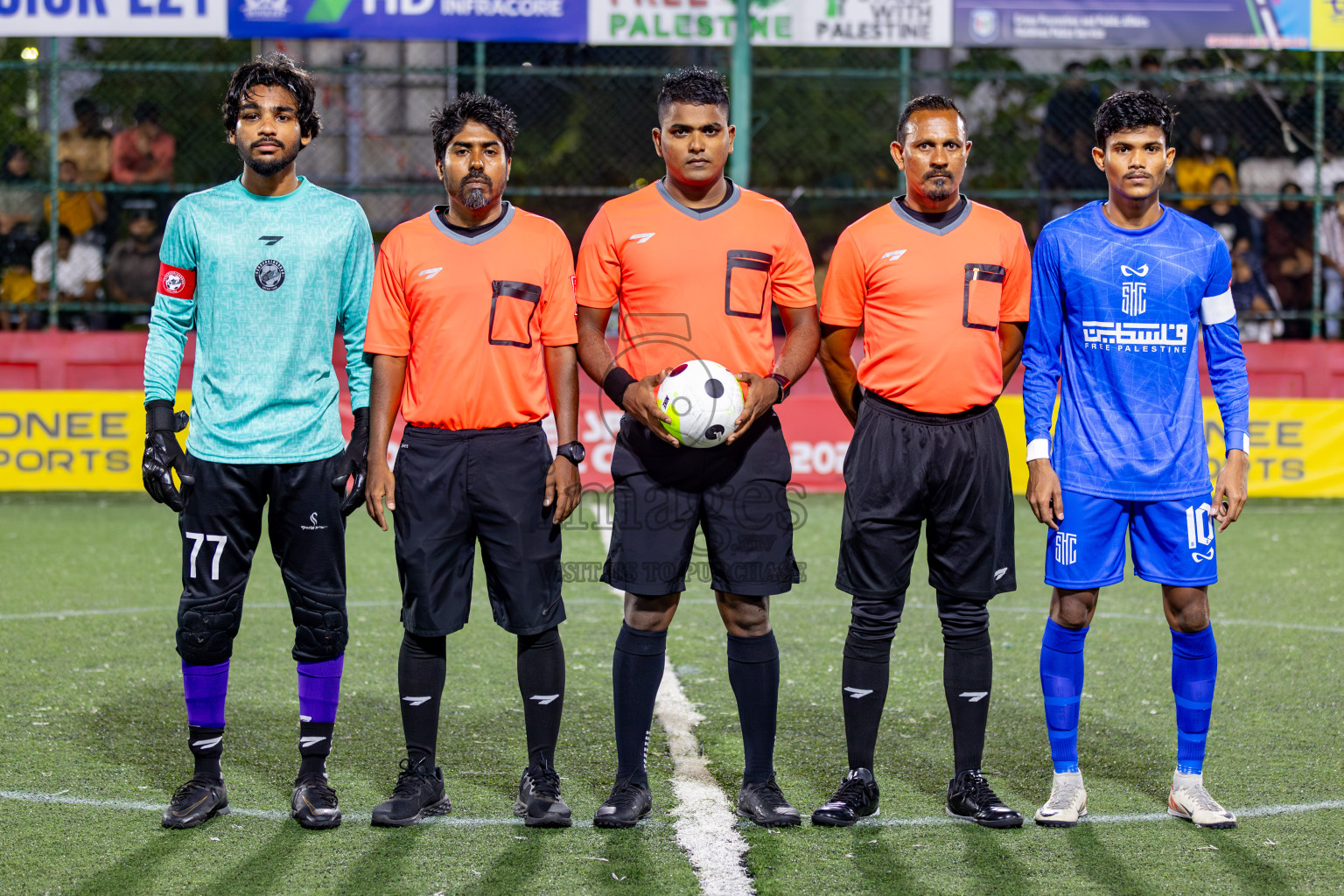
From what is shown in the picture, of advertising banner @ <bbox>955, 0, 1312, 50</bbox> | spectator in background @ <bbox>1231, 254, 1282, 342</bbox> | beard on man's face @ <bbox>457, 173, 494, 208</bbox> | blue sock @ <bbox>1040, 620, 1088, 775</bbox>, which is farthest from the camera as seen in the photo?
spectator in background @ <bbox>1231, 254, 1282, 342</bbox>

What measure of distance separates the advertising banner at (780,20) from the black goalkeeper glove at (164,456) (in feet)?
29.4

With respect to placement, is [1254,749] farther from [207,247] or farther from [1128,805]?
[207,247]

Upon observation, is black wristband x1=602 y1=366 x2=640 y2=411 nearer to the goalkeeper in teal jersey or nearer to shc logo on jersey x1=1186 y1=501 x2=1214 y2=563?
the goalkeeper in teal jersey

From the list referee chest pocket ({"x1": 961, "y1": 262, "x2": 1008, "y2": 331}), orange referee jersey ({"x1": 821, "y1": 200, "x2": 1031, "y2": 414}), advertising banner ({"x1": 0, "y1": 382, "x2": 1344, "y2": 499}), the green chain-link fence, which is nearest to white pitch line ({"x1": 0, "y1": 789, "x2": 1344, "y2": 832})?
orange referee jersey ({"x1": 821, "y1": 200, "x2": 1031, "y2": 414})

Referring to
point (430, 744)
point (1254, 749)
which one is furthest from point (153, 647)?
point (1254, 749)

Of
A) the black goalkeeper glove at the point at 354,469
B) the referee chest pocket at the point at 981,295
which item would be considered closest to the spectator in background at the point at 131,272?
the black goalkeeper glove at the point at 354,469

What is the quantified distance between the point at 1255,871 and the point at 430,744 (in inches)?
92.1

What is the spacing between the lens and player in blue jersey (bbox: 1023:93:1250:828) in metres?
4.39

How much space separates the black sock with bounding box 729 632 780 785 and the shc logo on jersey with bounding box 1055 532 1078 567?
89 cm

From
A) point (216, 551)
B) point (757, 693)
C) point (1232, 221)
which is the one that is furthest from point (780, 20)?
point (216, 551)

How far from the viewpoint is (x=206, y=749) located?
4449 millimetres

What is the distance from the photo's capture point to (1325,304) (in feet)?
45.8

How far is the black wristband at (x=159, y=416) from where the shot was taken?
439 centimetres

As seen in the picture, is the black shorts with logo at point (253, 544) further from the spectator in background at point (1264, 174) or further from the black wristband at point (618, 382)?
the spectator in background at point (1264, 174)
